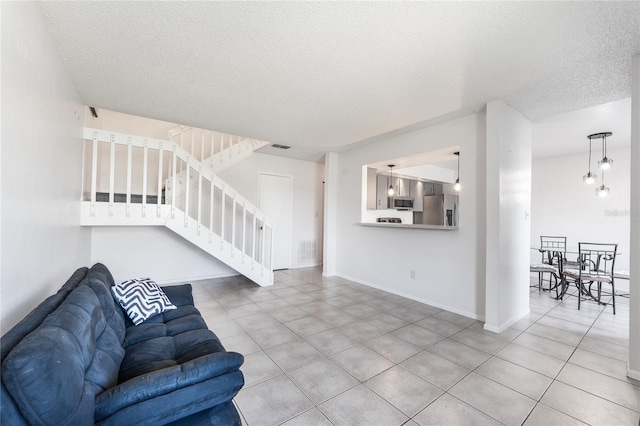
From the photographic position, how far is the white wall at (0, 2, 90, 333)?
1.32 m

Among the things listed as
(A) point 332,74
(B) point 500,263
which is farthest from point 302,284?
(A) point 332,74

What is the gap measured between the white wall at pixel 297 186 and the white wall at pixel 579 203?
4712 millimetres

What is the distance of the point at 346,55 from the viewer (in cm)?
209

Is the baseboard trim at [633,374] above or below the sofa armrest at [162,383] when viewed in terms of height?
below

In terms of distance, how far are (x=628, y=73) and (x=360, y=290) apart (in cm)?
376

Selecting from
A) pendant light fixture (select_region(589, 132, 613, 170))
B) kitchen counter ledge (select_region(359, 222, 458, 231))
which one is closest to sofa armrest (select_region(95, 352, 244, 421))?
kitchen counter ledge (select_region(359, 222, 458, 231))

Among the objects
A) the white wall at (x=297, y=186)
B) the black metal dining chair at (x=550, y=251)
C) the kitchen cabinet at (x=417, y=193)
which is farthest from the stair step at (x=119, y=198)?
the black metal dining chair at (x=550, y=251)

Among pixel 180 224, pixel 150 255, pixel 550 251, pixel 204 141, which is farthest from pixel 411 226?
pixel 150 255

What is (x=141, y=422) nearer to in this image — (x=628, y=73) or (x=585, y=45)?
(x=585, y=45)

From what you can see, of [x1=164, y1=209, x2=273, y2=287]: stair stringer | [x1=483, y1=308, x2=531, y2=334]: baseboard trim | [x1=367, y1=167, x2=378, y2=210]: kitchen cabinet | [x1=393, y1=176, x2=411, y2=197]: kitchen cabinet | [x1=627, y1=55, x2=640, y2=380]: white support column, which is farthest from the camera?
[x1=393, y1=176, x2=411, y2=197]: kitchen cabinet

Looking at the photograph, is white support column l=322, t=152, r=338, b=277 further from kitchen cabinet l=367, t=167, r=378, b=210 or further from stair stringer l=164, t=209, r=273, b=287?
stair stringer l=164, t=209, r=273, b=287

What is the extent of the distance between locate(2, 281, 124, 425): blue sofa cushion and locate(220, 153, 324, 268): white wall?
13.7 ft

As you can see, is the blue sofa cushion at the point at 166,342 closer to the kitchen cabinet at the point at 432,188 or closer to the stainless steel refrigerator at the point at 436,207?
the stainless steel refrigerator at the point at 436,207

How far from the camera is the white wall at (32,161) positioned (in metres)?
1.32
